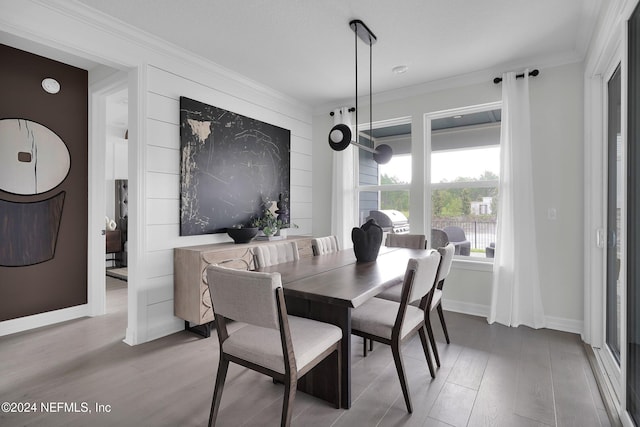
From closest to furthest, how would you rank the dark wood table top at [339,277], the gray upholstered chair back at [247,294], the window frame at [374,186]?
1. the gray upholstered chair back at [247,294]
2. the dark wood table top at [339,277]
3. the window frame at [374,186]

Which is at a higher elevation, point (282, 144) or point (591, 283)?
point (282, 144)

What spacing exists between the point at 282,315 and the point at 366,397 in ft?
3.17

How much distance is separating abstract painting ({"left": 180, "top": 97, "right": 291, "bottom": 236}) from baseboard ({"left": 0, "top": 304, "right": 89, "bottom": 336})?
5.05ft

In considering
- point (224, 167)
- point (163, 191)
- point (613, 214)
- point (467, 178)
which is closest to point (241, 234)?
point (224, 167)

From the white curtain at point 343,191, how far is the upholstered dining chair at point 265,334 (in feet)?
8.64

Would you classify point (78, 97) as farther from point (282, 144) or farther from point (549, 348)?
point (549, 348)

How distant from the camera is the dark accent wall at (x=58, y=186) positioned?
299 centimetres

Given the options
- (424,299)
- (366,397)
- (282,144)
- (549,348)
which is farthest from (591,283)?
(282,144)

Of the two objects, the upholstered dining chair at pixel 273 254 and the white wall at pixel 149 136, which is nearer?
the upholstered dining chair at pixel 273 254

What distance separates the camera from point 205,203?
11.0 feet

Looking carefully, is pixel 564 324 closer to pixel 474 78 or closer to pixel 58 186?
pixel 474 78

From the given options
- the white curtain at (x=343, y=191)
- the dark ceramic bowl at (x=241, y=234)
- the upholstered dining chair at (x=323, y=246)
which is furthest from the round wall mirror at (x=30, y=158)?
the white curtain at (x=343, y=191)

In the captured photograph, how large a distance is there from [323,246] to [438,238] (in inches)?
64.5

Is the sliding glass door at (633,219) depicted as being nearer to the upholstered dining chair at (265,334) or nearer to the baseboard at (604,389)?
the baseboard at (604,389)
